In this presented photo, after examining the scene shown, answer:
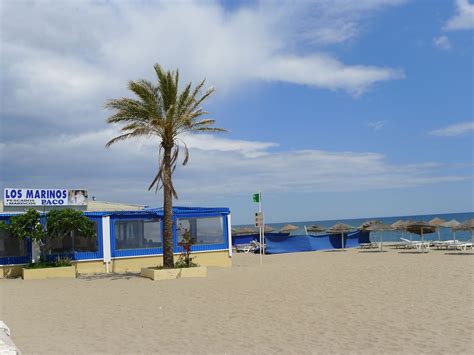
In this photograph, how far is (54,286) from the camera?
50.3 feet

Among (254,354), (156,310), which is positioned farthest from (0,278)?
(254,354)

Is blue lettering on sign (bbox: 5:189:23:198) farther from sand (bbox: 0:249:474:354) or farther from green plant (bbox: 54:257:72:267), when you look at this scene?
sand (bbox: 0:249:474:354)

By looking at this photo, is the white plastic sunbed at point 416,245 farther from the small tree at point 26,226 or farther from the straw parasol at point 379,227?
the small tree at point 26,226

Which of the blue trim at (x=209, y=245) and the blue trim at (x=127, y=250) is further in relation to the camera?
the blue trim at (x=209, y=245)

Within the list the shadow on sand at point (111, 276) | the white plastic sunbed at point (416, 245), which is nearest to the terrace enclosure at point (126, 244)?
the shadow on sand at point (111, 276)

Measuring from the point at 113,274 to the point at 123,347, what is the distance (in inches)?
447

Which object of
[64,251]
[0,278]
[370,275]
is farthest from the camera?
[64,251]

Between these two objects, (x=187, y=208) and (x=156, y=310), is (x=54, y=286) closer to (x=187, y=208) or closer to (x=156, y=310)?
(x=156, y=310)

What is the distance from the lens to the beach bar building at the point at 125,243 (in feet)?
60.3

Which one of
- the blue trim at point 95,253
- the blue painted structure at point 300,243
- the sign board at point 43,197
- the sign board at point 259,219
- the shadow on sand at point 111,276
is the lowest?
the shadow on sand at point 111,276

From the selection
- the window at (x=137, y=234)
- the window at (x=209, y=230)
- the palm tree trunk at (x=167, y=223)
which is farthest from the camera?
the window at (x=209, y=230)

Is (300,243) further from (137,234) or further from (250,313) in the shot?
(250,313)

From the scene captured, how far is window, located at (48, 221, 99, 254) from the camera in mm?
19047

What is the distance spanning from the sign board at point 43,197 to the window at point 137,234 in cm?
364
